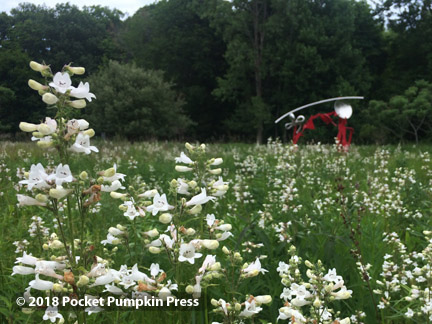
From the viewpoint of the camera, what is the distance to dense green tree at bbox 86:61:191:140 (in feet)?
90.3

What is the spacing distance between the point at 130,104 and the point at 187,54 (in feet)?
52.3

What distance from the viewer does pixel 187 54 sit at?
41.4 metres

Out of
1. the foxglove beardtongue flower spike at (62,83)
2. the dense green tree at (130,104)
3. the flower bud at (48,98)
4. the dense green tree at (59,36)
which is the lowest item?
the dense green tree at (130,104)

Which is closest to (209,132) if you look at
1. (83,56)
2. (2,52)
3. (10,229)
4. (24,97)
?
(83,56)

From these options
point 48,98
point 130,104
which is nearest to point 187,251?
point 48,98

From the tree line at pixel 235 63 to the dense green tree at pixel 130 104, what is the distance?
82 mm

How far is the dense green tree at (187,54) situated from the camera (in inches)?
1614

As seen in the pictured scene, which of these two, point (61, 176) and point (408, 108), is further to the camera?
point (408, 108)

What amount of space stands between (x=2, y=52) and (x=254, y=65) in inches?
901

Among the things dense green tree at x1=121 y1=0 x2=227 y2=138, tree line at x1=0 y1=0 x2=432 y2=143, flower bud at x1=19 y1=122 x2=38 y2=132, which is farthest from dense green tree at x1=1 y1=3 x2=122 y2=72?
flower bud at x1=19 y1=122 x2=38 y2=132

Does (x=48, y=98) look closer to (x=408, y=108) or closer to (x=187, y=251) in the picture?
(x=187, y=251)

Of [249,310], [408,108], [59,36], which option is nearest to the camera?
[249,310]

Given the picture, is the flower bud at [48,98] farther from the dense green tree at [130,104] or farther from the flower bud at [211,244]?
the dense green tree at [130,104]

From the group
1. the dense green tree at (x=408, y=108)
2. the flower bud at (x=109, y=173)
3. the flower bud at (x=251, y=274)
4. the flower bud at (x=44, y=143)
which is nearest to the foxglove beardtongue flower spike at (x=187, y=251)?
the flower bud at (x=251, y=274)
